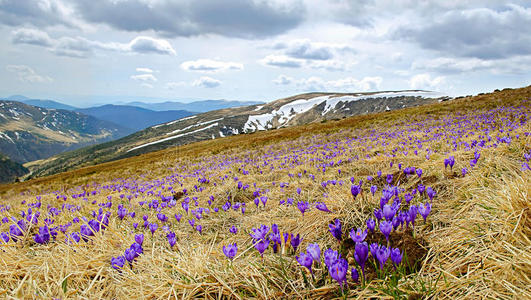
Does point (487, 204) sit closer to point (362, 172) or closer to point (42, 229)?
point (362, 172)

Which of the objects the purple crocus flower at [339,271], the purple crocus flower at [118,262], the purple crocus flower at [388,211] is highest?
the purple crocus flower at [388,211]

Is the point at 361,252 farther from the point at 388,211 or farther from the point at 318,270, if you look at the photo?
the point at 388,211

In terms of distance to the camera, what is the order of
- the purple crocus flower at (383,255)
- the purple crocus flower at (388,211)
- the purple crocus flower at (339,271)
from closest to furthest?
the purple crocus flower at (339,271), the purple crocus flower at (383,255), the purple crocus flower at (388,211)

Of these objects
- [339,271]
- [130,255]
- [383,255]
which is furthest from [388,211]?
[130,255]

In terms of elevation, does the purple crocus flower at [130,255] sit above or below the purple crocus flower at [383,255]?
below

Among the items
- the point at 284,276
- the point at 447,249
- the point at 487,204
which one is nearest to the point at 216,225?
the point at 284,276

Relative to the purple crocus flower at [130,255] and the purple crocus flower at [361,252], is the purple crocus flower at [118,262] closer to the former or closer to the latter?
the purple crocus flower at [130,255]

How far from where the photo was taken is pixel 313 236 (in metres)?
3.04

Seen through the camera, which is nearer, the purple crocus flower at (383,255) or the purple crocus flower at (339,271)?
the purple crocus flower at (339,271)

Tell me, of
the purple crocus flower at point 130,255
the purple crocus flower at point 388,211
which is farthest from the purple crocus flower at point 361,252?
the purple crocus flower at point 130,255

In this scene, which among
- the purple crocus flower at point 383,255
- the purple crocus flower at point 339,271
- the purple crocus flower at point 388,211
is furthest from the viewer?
the purple crocus flower at point 388,211

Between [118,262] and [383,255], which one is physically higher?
[383,255]

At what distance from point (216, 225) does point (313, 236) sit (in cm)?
202

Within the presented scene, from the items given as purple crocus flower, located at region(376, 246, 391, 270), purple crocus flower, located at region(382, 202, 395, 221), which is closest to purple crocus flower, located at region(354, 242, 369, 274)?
purple crocus flower, located at region(376, 246, 391, 270)
